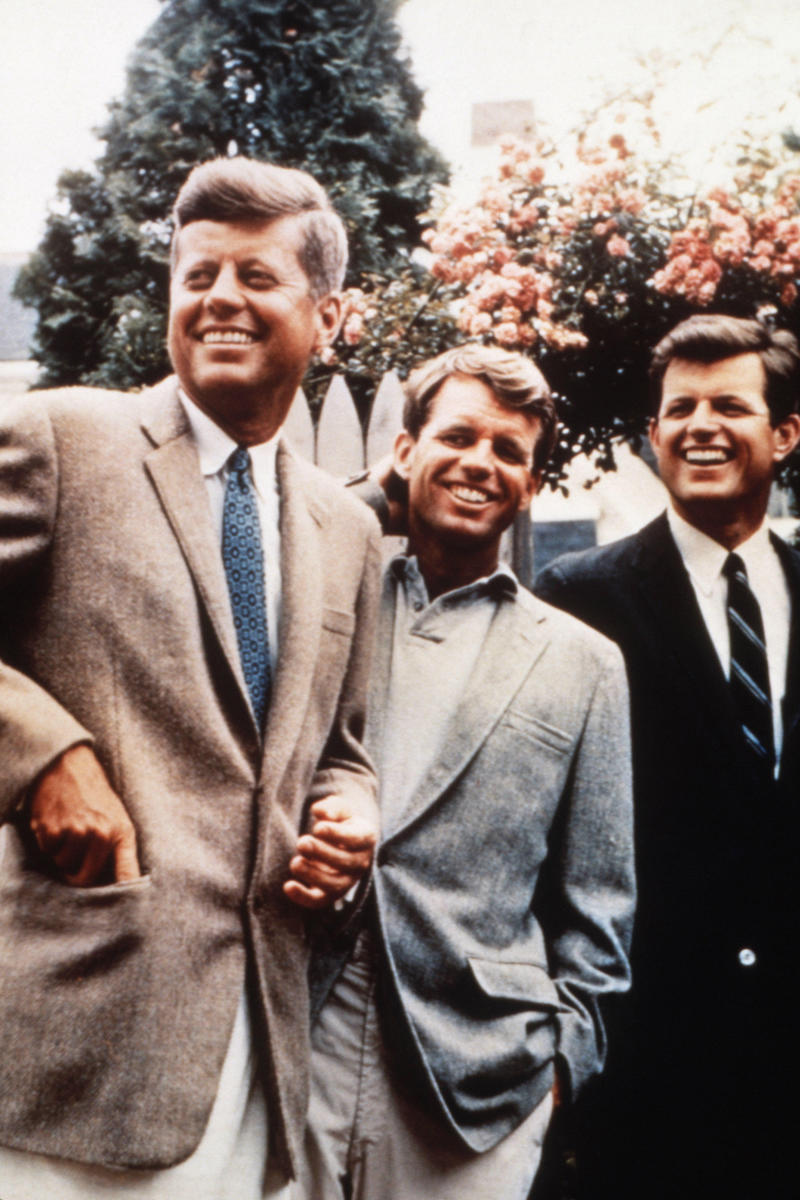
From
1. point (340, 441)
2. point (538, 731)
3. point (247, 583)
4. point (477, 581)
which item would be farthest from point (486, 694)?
point (340, 441)

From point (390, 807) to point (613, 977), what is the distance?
1.76 ft

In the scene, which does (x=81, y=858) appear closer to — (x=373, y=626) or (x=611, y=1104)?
(x=373, y=626)

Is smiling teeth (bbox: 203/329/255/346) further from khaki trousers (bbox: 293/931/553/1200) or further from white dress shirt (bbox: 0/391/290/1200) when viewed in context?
khaki trousers (bbox: 293/931/553/1200)

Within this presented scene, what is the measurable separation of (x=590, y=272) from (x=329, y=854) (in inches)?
125

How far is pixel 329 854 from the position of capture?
1.36 metres

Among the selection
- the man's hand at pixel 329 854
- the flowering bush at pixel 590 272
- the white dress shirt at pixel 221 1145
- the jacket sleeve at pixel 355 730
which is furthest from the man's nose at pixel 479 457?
the flowering bush at pixel 590 272

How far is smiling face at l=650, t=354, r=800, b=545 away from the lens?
227 cm

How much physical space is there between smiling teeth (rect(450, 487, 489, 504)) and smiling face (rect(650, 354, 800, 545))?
1.95 feet

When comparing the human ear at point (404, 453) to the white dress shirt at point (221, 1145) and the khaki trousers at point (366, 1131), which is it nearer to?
the white dress shirt at point (221, 1145)

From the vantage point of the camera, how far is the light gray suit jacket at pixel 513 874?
1.68 metres

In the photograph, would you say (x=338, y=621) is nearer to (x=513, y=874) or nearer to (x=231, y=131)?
(x=513, y=874)

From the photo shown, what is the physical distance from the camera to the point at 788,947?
212cm

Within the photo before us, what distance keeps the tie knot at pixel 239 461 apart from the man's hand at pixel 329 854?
475 mm

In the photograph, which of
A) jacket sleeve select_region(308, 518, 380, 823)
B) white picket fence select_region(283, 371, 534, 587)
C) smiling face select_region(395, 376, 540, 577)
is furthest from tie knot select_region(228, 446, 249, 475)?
white picket fence select_region(283, 371, 534, 587)
